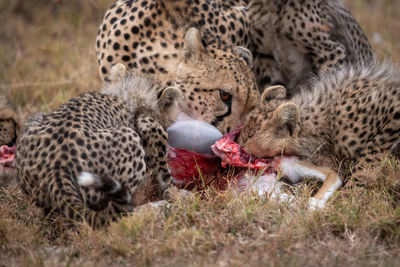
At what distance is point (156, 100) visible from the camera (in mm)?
3943

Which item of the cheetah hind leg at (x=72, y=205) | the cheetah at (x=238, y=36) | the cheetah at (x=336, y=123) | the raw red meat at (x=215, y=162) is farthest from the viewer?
the cheetah at (x=238, y=36)

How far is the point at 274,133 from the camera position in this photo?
12.3ft

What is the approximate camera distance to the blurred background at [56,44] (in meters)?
5.51

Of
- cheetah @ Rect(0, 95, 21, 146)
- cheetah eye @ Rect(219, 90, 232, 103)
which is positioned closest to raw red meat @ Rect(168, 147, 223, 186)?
cheetah eye @ Rect(219, 90, 232, 103)

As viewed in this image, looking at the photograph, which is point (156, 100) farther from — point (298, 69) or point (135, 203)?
point (298, 69)

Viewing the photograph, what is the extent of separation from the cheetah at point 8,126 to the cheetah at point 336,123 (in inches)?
68.4

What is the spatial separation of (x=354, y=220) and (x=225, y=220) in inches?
25.9

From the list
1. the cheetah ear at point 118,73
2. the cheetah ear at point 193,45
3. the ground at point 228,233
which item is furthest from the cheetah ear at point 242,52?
the ground at point 228,233

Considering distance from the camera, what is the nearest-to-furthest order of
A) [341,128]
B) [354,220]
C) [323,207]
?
[354,220]
[323,207]
[341,128]

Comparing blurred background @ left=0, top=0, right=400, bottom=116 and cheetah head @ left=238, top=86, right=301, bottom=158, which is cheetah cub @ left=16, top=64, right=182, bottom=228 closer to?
cheetah head @ left=238, top=86, right=301, bottom=158

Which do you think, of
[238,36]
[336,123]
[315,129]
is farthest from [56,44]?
[336,123]

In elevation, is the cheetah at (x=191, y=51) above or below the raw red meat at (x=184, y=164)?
above

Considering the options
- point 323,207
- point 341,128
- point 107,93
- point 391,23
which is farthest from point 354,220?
point 391,23

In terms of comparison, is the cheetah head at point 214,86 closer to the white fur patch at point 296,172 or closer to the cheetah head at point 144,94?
the cheetah head at point 144,94
